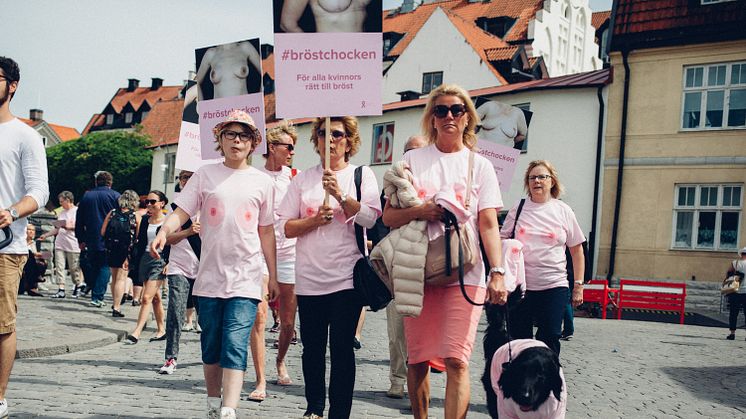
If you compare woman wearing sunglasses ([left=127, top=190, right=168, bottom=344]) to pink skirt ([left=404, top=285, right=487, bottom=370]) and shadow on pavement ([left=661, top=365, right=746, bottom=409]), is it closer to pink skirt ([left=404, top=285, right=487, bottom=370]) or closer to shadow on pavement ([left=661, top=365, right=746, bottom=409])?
pink skirt ([left=404, top=285, right=487, bottom=370])

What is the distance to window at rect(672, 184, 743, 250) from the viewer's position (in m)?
23.1

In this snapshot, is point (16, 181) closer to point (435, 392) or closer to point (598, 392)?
point (435, 392)

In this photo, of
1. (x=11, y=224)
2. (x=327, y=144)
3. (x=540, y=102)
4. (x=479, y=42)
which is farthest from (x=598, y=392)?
(x=479, y=42)

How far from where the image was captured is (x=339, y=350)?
17.0ft

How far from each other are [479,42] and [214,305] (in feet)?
129

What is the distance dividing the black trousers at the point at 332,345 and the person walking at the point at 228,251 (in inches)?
15.1

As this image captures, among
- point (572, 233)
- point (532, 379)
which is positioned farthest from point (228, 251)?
point (572, 233)

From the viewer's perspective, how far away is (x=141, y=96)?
292 ft

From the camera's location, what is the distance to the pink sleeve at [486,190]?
A: 4.79 metres

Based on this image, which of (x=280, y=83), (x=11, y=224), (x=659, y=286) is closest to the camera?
(x=11, y=224)

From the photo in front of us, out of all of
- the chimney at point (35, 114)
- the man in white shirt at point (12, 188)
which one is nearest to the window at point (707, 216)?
the man in white shirt at point (12, 188)

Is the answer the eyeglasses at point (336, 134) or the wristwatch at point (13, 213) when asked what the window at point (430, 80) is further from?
the wristwatch at point (13, 213)

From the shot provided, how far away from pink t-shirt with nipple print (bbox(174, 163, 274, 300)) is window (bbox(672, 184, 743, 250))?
2079cm

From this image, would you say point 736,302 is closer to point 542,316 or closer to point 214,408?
point 542,316
